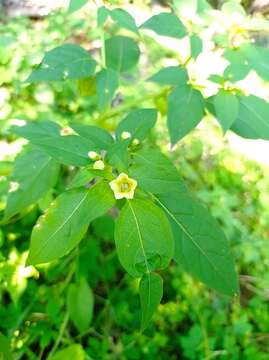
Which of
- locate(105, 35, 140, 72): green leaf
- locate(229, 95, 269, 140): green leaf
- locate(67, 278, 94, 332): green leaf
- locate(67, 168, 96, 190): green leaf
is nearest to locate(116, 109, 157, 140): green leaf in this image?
locate(67, 168, 96, 190): green leaf

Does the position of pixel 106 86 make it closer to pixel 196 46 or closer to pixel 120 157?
pixel 196 46

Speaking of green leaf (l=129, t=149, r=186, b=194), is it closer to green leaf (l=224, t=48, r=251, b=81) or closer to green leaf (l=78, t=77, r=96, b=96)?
green leaf (l=224, t=48, r=251, b=81)

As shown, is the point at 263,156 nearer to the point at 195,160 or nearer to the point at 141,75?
the point at 195,160

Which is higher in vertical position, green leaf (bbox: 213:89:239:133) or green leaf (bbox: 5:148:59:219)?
green leaf (bbox: 213:89:239:133)

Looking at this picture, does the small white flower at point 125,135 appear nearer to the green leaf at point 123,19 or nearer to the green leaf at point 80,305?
the green leaf at point 123,19

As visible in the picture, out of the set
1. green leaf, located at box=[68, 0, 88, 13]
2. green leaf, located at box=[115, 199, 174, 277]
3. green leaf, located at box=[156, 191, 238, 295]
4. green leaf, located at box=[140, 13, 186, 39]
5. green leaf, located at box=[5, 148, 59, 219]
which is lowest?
green leaf, located at box=[5, 148, 59, 219]

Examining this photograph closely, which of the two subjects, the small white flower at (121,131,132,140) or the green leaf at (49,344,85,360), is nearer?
the small white flower at (121,131,132,140)
